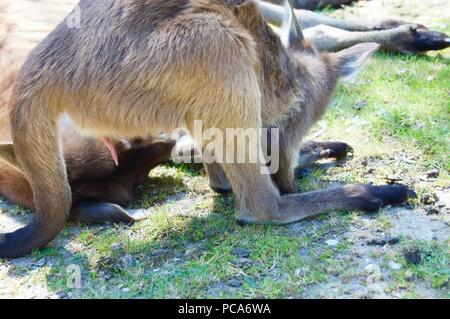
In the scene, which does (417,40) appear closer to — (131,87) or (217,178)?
(217,178)

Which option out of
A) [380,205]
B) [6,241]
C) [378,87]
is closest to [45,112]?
[6,241]

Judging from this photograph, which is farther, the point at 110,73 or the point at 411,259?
the point at 110,73

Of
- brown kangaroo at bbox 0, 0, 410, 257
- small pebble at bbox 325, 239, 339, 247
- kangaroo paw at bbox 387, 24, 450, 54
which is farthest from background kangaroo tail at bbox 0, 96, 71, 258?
kangaroo paw at bbox 387, 24, 450, 54

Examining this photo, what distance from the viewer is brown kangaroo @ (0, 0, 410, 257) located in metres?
3.40

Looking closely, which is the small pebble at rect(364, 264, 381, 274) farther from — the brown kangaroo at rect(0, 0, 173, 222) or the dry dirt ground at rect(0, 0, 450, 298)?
the brown kangaroo at rect(0, 0, 173, 222)

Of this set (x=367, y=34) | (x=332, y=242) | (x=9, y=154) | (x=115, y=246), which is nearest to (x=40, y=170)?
(x=9, y=154)

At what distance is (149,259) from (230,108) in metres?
0.87

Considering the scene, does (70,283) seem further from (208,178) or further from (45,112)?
(208,178)

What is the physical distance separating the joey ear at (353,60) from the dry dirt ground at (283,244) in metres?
0.51

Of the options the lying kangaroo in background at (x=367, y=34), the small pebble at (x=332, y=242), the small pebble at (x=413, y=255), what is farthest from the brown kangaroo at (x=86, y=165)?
the lying kangaroo in background at (x=367, y=34)

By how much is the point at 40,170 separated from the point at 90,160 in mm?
691

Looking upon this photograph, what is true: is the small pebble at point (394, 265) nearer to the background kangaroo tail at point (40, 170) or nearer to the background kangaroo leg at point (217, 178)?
the background kangaroo leg at point (217, 178)

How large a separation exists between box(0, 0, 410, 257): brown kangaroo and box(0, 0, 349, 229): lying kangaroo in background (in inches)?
15.4

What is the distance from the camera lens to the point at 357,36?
5797mm
